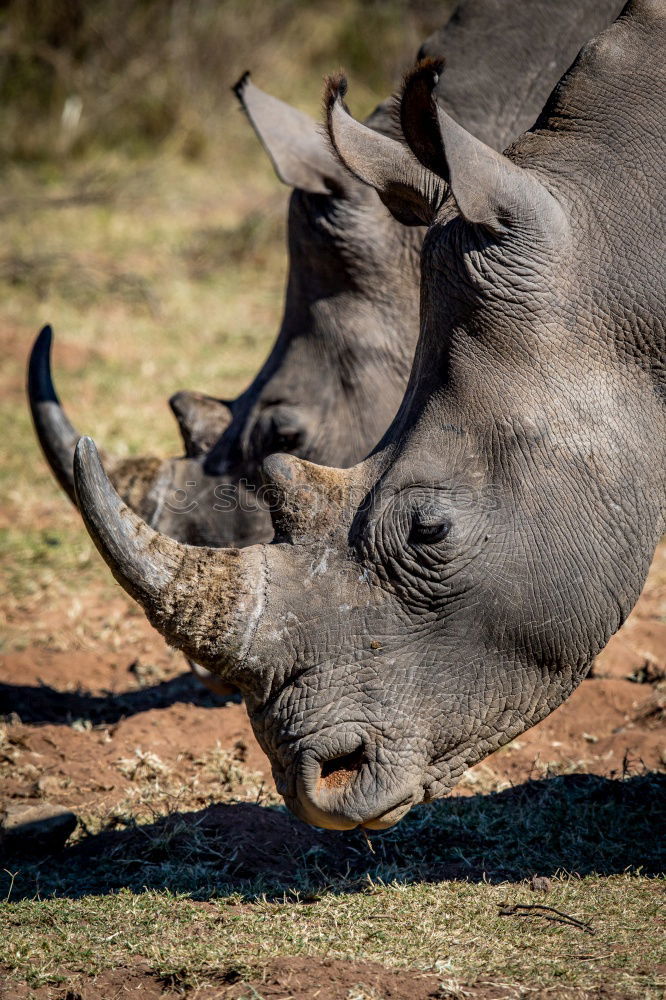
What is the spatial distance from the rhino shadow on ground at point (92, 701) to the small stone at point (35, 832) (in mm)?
1006

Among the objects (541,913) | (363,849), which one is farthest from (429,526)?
(363,849)

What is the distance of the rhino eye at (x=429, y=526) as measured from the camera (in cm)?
309

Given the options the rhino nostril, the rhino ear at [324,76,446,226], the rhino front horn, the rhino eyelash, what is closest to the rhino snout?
the rhino nostril

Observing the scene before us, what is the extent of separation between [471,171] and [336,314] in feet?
5.38

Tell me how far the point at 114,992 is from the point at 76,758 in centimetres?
161

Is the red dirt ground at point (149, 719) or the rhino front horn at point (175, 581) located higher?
the rhino front horn at point (175, 581)

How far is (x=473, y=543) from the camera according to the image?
3090 mm

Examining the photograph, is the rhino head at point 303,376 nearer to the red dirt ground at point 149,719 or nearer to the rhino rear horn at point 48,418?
the rhino rear horn at point 48,418

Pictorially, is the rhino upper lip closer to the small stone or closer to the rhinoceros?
the small stone

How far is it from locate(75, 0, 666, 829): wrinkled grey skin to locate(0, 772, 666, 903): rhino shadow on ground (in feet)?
1.68

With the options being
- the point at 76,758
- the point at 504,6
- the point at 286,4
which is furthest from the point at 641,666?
the point at 286,4

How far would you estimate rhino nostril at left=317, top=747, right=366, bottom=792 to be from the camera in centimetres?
310

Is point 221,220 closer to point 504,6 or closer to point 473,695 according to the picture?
point 504,6

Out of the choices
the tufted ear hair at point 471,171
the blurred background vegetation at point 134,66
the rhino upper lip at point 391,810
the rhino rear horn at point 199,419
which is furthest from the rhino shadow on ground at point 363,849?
the blurred background vegetation at point 134,66
